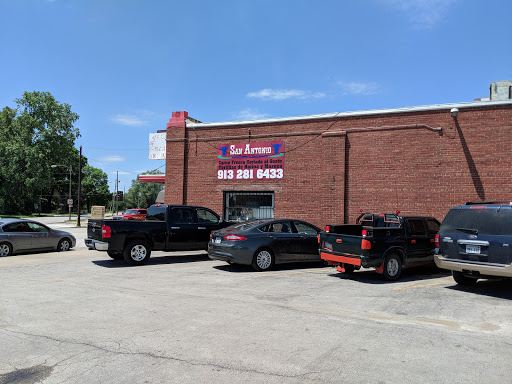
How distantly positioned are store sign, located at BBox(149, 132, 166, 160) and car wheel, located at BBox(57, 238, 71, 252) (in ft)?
25.5

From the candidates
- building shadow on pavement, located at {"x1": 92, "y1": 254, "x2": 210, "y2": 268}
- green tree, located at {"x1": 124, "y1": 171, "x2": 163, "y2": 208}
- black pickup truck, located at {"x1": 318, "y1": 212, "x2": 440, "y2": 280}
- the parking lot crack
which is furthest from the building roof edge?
green tree, located at {"x1": 124, "y1": 171, "x2": 163, "y2": 208}

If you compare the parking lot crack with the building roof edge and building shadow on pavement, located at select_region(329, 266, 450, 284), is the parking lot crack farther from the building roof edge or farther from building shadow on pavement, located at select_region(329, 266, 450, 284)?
the building roof edge

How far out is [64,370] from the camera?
422 centimetres

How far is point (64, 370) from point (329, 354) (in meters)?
2.95

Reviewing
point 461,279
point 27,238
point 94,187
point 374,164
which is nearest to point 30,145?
point 94,187

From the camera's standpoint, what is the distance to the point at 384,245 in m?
9.79

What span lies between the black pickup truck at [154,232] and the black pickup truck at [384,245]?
14.5 ft

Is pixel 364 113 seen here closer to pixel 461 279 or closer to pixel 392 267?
pixel 392 267

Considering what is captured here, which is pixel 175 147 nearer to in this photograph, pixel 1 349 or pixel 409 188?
pixel 409 188

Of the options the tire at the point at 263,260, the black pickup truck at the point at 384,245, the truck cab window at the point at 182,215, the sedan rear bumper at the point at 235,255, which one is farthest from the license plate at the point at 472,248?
the truck cab window at the point at 182,215

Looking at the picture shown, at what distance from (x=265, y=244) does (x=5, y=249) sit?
31.4ft

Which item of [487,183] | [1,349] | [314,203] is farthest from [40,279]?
[487,183]

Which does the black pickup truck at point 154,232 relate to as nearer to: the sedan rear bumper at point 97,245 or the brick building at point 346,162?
the sedan rear bumper at point 97,245

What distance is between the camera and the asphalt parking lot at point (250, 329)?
4.26m
